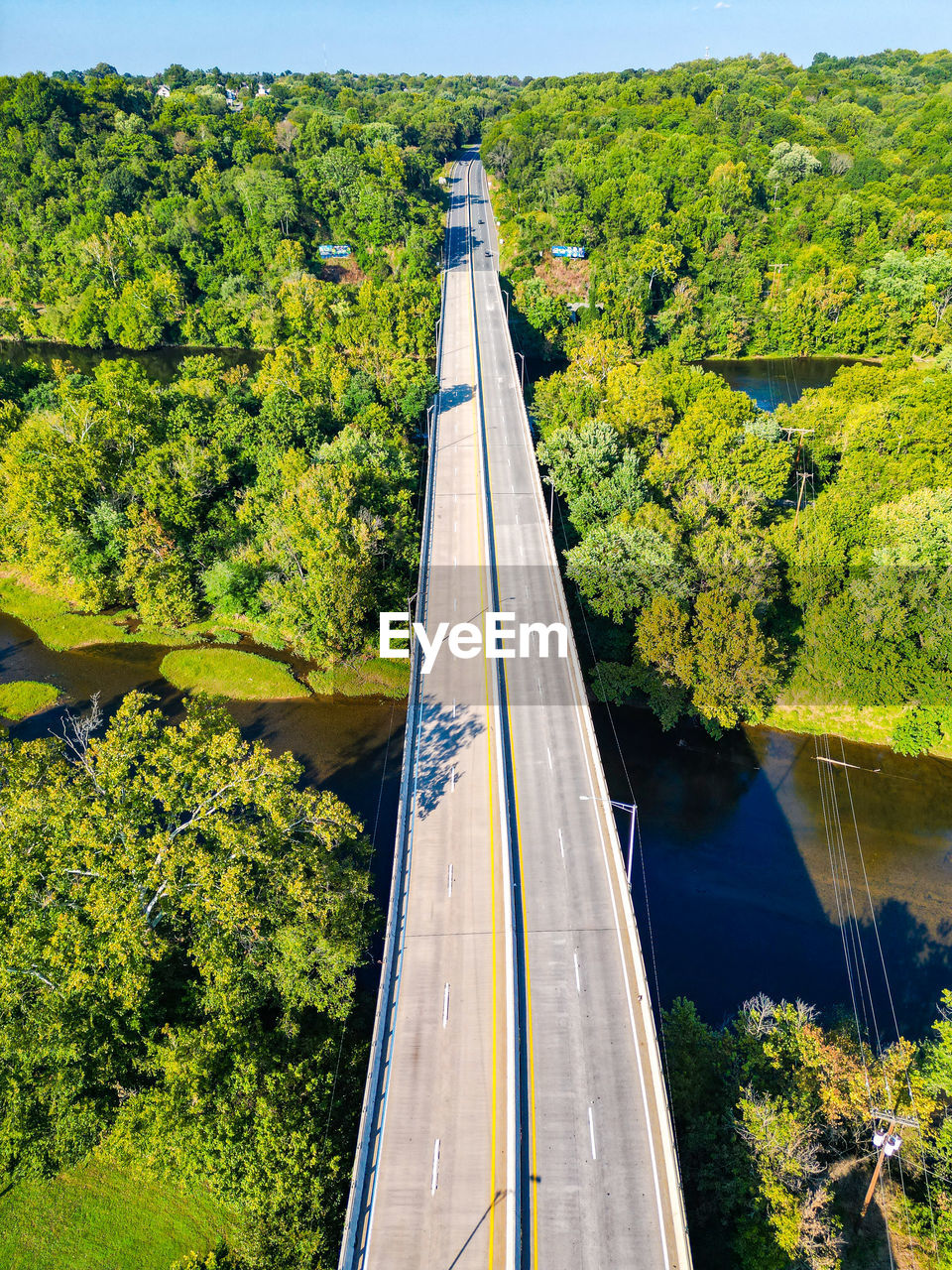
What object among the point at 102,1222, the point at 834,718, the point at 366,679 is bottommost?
the point at 102,1222

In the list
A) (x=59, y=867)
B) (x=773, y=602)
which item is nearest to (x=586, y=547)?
(x=773, y=602)

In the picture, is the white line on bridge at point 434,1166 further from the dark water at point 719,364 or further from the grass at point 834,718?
the dark water at point 719,364

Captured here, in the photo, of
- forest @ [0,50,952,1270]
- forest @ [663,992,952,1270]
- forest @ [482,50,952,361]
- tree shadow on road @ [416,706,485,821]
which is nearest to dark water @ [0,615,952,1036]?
forest @ [0,50,952,1270]

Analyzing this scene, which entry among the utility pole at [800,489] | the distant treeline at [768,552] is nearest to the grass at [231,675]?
the distant treeline at [768,552]

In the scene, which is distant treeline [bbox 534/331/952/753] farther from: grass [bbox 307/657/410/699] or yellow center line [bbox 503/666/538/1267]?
grass [bbox 307/657/410/699]

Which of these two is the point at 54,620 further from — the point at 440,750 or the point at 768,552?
the point at 768,552

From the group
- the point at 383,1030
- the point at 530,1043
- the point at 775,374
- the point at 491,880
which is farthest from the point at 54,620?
the point at 775,374

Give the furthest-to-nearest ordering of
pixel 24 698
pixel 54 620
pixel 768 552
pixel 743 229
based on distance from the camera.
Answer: pixel 743 229 → pixel 54 620 → pixel 24 698 → pixel 768 552
